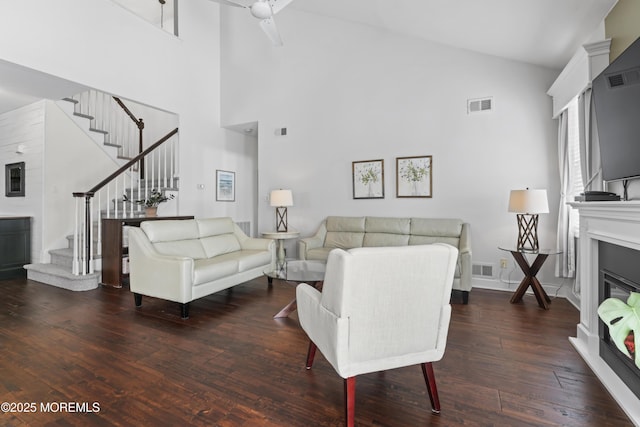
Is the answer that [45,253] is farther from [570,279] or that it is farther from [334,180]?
[570,279]

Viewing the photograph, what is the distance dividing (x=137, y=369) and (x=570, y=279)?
4416 mm

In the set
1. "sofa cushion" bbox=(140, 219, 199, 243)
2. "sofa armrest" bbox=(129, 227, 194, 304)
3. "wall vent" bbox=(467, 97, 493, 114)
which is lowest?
"sofa armrest" bbox=(129, 227, 194, 304)

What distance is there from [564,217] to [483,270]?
1138mm

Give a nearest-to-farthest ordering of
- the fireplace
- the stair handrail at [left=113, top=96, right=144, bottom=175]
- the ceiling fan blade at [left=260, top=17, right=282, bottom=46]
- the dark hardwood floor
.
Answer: the dark hardwood floor, the fireplace, the ceiling fan blade at [left=260, top=17, right=282, bottom=46], the stair handrail at [left=113, top=96, right=144, bottom=175]

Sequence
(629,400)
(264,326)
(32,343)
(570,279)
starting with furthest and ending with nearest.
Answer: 1. (570,279)
2. (264,326)
3. (32,343)
4. (629,400)

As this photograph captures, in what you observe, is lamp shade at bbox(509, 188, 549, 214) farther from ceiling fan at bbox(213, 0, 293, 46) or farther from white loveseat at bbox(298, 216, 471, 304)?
ceiling fan at bbox(213, 0, 293, 46)

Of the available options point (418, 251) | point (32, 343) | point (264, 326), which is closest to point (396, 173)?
point (264, 326)

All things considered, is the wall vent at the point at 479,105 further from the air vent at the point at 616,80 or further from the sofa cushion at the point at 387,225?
the air vent at the point at 616,80

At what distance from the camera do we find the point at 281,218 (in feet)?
18.1

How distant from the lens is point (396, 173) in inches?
183

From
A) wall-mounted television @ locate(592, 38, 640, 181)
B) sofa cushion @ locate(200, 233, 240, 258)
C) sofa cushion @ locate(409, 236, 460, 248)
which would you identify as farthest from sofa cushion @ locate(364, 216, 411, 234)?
wall-mounted television @ locate(592, 38, 640, 181)

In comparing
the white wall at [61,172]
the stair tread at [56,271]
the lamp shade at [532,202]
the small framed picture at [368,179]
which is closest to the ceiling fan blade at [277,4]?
the small framed picture at [368,179]

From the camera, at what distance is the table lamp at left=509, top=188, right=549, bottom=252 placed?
10.8 feet

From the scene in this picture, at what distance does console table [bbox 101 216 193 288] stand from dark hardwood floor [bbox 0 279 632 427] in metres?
1.00
